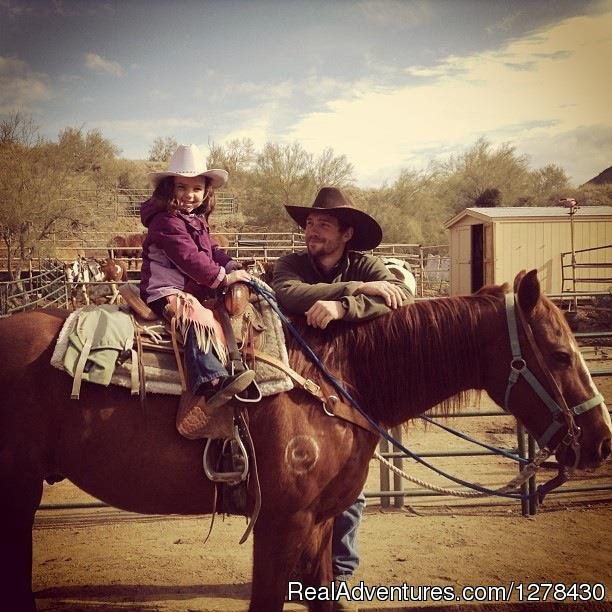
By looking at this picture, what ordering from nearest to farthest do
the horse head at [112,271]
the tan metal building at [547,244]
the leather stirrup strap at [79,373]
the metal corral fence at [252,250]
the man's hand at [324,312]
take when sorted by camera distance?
the leather stirrup strap at [79,373]
the man's hand at [324,312]
the tan metal building at [547,244]
the horse head at [112,271]
the metal corral fence at [252,250]

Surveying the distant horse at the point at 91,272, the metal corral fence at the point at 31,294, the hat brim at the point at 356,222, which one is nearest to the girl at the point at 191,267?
the hat brim at the point at 356,222

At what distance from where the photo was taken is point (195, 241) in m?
2.58

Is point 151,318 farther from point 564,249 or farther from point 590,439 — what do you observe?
point 564,249

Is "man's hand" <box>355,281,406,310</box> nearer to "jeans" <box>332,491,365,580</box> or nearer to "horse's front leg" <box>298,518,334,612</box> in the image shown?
"horse's front leg" <box>298,518,334,612</box>

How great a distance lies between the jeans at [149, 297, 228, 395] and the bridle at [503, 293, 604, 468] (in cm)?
135

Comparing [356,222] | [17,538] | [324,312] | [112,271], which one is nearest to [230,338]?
[324,312]

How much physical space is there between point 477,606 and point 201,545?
2193 millimetres

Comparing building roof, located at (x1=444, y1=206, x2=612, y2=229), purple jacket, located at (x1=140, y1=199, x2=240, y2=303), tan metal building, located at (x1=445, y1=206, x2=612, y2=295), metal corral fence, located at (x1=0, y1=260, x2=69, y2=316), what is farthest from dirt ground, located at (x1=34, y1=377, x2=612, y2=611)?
building roof, located at (x1=444, y1=206, x2=612, y2=229)

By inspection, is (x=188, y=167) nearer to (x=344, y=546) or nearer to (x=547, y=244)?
(x=344, y=546)

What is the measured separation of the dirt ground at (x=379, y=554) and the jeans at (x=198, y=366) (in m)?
2.09

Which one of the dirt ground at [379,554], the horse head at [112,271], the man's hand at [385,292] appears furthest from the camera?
the horse head at [112,271]

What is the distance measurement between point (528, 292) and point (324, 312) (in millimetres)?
964

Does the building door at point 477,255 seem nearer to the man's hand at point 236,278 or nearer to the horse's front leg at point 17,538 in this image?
the man's hand at point 236,278

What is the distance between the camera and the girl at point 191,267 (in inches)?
83.4
